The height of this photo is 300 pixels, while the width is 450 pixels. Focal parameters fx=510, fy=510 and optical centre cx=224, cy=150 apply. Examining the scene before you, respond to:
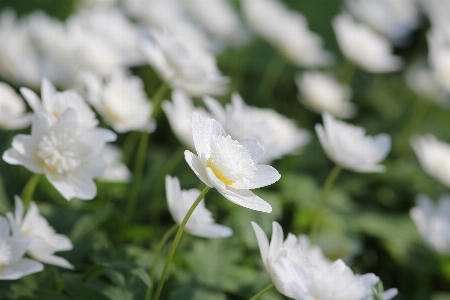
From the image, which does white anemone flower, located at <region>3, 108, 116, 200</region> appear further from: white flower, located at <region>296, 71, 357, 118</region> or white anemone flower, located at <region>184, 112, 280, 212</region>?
white flower, located at <region>296, 71, 357, 118</region>

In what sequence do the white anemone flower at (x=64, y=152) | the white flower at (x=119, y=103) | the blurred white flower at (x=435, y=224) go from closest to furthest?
1. the white anemone flower at (x=64, y=152)
2. the white flower at (x=119, y=103)
3. the blurred white flower at (x=435, y=224)

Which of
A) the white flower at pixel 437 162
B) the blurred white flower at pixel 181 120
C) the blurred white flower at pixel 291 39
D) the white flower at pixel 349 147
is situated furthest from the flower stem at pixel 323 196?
the blurred white flower at pixel 291 39

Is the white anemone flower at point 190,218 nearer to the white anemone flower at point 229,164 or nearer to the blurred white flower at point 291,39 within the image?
the white anemone flower at point 229,164

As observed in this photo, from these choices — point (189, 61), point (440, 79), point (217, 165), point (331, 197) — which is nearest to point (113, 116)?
point (189, 61)

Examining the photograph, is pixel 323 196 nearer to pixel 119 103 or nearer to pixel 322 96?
pixel 119 103

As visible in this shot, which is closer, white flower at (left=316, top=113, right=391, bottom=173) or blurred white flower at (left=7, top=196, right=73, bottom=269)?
blurred white flower at (left=7, top=196, right=73, bottom=269)

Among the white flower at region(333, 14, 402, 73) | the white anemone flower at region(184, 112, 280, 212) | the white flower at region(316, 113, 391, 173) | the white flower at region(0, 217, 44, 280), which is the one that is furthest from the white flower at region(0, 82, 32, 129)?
the white flower at region(333, 14, 402, 73)
